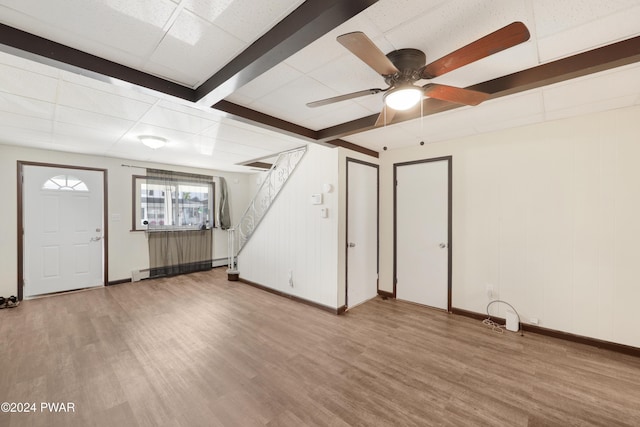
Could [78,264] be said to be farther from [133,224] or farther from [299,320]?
[299,320]

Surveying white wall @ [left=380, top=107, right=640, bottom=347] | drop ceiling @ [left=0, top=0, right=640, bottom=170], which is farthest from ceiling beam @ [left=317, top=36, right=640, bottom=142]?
white wall @ [left=380, top=107, right=640, bottom=347]

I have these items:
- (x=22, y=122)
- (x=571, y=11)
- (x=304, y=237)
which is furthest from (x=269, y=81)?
(x=22, y=122)

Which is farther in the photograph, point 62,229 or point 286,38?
point 62,229

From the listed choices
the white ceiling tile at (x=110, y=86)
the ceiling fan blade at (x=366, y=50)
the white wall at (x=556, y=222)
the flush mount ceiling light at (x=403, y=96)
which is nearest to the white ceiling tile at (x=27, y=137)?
the white ceiling tile at (x=110, y=86)

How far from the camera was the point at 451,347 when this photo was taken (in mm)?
2775

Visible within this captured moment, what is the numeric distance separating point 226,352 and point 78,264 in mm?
4129

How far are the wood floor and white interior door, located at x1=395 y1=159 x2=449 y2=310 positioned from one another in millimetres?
460

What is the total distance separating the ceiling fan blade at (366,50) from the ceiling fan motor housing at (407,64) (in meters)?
0.13

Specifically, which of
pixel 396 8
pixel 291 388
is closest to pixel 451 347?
pixel 291 388

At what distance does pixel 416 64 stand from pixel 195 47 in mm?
1521

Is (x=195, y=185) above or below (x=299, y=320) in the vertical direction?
above

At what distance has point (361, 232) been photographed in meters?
4.14

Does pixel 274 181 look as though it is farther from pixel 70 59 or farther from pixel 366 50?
pixel 366 50

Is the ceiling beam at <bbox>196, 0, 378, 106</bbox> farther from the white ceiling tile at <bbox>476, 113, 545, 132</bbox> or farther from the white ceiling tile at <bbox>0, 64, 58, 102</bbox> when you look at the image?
the white ceiling tile at <bbox>476, 113, 545, 132</bbox>
